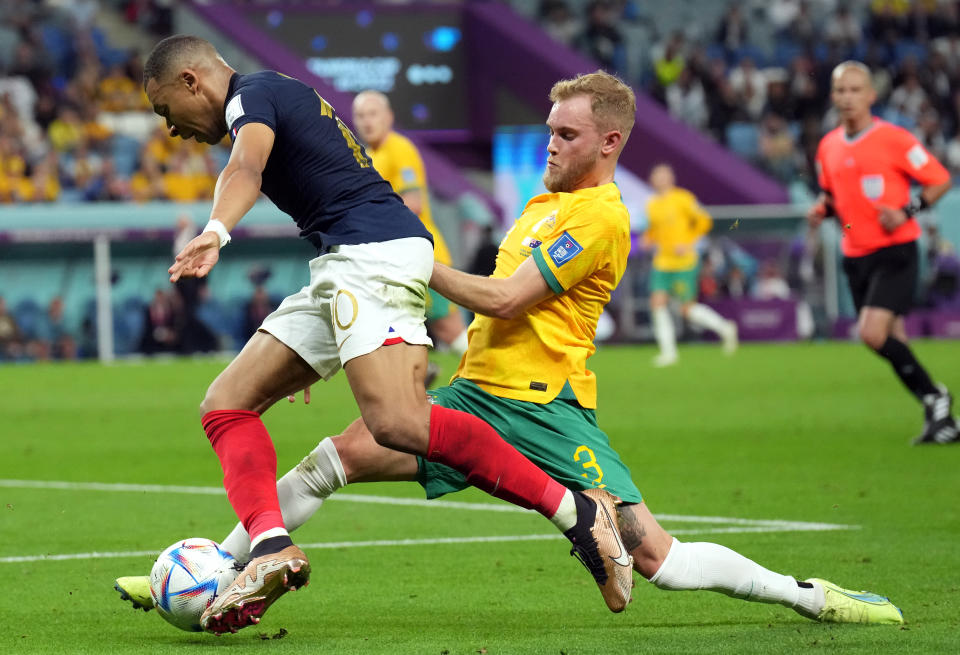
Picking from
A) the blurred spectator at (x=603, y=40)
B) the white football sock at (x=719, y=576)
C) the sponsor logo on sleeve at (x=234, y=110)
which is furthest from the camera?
the blurred spectator at (x=603, y=40)

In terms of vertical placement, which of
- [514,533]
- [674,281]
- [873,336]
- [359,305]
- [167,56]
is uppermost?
[167,56]

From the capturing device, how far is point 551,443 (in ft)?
15.9

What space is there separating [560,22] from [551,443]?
28.1 m

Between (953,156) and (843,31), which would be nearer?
(953,156)

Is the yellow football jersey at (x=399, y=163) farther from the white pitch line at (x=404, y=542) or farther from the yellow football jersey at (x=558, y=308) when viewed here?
the yellow football jersey at (x=558, y=308)

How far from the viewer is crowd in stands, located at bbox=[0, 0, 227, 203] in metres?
23.8

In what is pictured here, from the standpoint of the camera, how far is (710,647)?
14.7 feet

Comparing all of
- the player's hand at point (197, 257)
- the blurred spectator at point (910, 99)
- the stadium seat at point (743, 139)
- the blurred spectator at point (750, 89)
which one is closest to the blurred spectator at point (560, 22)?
the blurred spectator at point (750, 89)

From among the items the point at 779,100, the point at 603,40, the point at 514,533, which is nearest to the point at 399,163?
the point at 514,533

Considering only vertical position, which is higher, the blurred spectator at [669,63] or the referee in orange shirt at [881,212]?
the referee in orange shirt at [881,212]

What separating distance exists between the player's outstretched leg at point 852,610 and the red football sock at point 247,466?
1714mm

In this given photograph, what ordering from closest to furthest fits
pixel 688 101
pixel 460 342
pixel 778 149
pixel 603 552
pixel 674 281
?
1. pixel 603 552
2. pixel 460 342
3. pixel 674 281
4. pixel 778 149
5. pixel 688 101

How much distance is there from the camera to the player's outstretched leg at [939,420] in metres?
10.2

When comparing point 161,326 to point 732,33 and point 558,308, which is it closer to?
point 732,33
